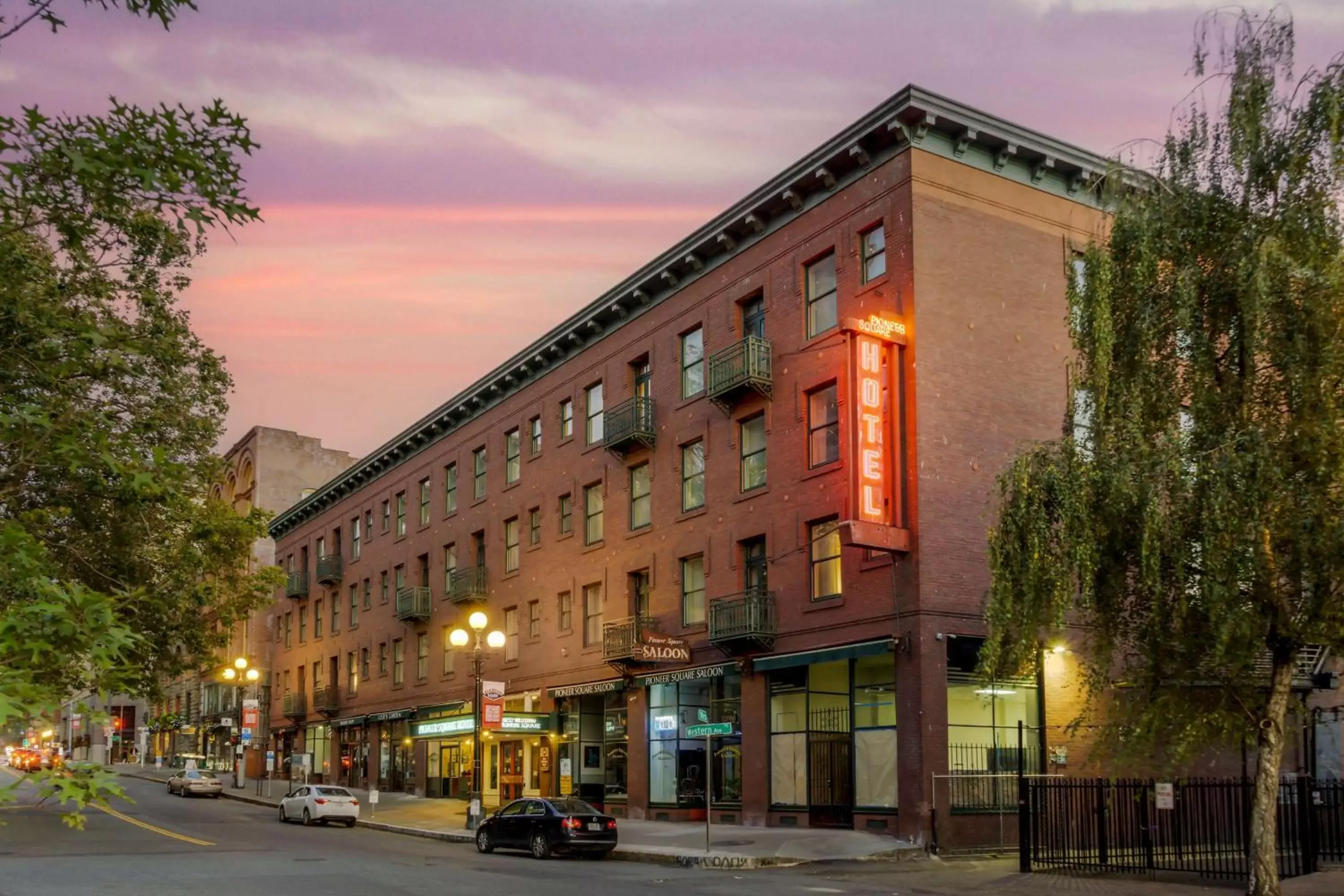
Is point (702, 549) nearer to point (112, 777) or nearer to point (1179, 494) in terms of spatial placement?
point (1179, 494)

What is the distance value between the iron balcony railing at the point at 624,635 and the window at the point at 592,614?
2.36 metres

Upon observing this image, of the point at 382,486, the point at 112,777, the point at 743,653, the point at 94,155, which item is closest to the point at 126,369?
the point at 94,155

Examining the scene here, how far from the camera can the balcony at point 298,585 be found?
6888 cm

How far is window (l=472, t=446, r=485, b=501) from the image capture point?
49.8m

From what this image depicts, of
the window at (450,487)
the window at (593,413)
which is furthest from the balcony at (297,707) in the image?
the window at (593,413)

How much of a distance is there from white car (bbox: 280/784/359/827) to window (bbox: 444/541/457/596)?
429 inches

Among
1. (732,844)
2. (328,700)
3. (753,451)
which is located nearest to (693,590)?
(753,451)

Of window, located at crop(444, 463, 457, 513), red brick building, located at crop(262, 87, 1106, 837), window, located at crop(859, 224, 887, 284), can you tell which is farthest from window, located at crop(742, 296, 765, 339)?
window, located at crop(444, 463, 457, 513)

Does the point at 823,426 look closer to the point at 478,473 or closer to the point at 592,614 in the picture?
the point at 592,614

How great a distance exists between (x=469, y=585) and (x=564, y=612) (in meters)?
6.60

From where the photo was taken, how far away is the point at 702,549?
3453 cm

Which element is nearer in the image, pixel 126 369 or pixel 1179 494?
pixel 126 369

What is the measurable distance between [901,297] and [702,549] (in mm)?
9607

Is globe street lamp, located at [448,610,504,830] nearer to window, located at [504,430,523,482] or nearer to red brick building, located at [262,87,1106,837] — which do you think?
red brick building, located at [262,87,1106,837]
